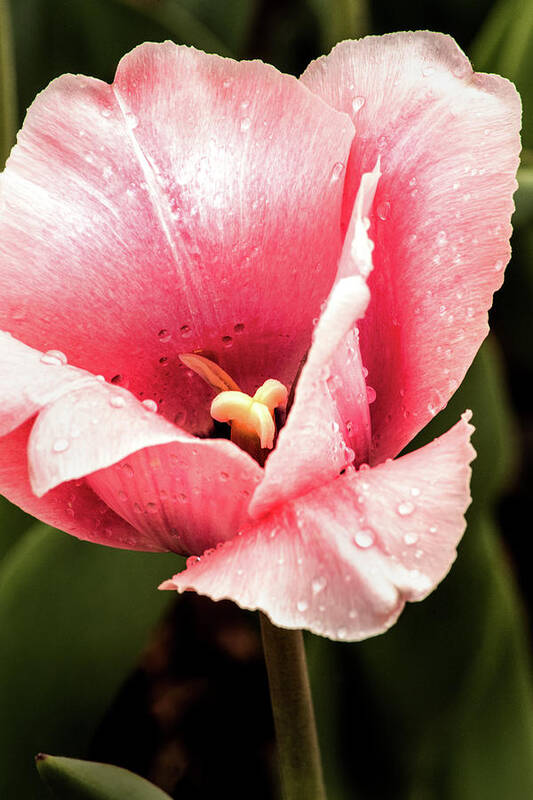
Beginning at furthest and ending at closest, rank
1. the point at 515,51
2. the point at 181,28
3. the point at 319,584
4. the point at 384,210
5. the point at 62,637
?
the point at 181,28
the point at 515,51
the point at 62,637
the point at 384,210
the point at 319,584

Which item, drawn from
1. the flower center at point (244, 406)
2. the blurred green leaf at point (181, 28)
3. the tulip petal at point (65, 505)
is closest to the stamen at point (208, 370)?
the flower center at point (244, 406)

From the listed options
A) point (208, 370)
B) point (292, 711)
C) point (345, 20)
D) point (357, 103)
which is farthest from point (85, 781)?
point (345, 20)

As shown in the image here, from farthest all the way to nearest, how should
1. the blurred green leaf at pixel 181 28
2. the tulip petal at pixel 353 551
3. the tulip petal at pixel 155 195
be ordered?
the blurred green leaf at pixel 181 28
the tulip petal at pixel 155 195
the tulip petal at pixel 353 551

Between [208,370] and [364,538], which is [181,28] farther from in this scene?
[364,538]

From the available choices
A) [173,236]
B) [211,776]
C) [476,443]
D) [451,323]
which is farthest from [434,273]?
[211,776]

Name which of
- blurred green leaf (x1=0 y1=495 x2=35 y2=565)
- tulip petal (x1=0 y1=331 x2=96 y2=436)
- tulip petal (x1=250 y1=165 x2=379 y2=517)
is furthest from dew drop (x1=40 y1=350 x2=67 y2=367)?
blurred green leaf (x1=0 y1=495 x2=35 y2=565)

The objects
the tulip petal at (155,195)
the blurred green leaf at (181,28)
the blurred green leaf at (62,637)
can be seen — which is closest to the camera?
the tulip petal at (155,195)

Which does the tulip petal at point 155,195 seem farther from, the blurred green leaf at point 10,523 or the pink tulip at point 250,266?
the blurred green leaf at point 10,523

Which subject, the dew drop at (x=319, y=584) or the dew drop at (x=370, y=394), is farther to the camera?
the dew drop at (x=370, y=394)
